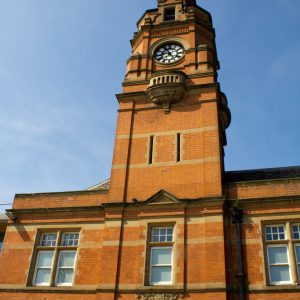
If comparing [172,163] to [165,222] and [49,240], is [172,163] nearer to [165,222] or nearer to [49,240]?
[165,222]

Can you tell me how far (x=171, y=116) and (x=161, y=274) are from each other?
7.85 metres

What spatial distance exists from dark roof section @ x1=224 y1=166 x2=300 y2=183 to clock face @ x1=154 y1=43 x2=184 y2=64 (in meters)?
7.19

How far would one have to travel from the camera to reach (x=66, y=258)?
18359 millimetres

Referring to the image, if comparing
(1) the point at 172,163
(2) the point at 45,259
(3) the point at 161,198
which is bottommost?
(2) the point at 45,259

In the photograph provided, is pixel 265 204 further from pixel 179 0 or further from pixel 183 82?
Answer: pixel 179 0

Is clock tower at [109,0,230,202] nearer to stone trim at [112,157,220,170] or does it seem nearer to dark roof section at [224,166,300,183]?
stone trim at [112,157,220,170]

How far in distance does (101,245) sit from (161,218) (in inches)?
113

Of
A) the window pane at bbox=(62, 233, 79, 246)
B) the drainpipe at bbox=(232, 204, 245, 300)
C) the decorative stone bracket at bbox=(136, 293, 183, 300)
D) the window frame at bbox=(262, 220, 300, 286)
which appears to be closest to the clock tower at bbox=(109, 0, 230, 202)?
the drainpipe at bbox=(232, 204, 245, 300)

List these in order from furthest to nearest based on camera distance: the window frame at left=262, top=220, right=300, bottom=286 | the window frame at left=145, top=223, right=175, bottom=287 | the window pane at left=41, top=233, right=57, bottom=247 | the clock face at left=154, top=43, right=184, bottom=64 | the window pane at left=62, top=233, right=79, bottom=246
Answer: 1. the clock face at left=154, top=43, right=184, bottom=64
2. the window pane at left=41, top=233, right=57, bottom=247
3. the window pane at left=62, top=233, right=79, bottom=246
4. the window frame at left=145, top=223, right=175, bottom=287
5. the window frame at left=262, top=220, right=300, bottom=286

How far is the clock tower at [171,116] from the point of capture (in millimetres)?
18875

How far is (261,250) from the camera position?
53.9 ft

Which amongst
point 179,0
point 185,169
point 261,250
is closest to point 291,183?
point 261,250

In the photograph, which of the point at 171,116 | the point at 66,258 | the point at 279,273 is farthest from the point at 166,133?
the point at 279,273

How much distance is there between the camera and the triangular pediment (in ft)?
59.3
